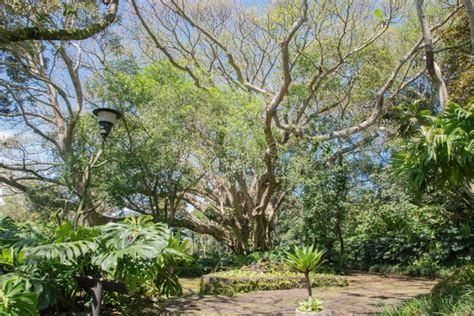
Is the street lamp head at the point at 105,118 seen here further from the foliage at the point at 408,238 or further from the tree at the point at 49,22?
the foliage at the point at 408,238

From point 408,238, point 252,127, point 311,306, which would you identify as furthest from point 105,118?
point 408,238

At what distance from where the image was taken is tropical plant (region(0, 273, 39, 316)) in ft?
9.41

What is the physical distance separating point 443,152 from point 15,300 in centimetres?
456

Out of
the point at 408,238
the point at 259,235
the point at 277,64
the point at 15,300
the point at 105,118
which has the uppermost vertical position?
the point at 277,64

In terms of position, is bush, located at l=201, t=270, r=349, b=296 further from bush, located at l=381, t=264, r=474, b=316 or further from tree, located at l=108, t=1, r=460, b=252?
bush, located at l=381, t=264, r=474, b=316

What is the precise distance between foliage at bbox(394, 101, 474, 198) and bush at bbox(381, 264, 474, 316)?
4.22ft

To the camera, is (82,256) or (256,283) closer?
(82,256)

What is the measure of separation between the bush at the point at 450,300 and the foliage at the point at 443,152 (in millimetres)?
1285

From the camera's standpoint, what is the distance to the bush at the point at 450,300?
3965 mm

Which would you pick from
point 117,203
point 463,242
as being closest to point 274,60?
point 117,203

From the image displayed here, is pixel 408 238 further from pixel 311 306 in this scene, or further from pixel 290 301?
pixel 311 306

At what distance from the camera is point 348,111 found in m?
14.8

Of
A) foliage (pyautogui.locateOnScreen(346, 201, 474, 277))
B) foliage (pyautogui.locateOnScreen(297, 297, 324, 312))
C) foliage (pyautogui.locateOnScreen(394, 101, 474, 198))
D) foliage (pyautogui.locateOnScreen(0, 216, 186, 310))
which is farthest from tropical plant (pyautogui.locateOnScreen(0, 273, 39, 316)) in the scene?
foliage (pyautogui.locateOnScreen(346, 201, 474, 277))

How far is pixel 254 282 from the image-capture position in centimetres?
880
